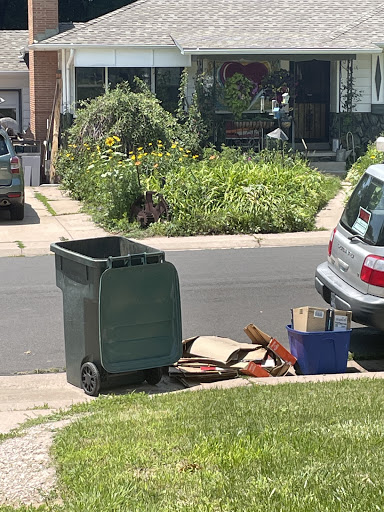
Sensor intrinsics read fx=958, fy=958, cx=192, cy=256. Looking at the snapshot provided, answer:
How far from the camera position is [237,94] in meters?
25.4

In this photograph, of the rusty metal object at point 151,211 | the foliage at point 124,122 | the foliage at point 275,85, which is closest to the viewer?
the rusty metal object at point 151,211

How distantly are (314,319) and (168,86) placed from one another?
1810cm

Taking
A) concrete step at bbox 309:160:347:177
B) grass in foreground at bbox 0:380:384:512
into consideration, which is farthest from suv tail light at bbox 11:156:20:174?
grass in foreground at bbox 0:380:384:512

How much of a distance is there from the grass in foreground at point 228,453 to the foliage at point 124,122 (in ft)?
47.1

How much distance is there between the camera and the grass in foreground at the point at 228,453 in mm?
4777

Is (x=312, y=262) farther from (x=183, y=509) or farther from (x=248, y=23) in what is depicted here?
(x=248, y=23)

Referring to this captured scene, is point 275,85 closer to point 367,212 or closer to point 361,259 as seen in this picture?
point 367,212

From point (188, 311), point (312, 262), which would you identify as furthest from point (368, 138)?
point (188, 311)

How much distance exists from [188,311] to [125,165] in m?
6.88

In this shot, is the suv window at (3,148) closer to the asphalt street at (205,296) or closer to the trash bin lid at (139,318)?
the asphalt street at (205,296)

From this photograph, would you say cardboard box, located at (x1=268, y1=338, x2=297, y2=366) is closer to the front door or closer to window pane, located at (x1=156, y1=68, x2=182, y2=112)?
window pane, located at (x1=156, y1=68, x2=182, y2=112)

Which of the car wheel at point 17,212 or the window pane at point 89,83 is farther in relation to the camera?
the window pane at point 89,83

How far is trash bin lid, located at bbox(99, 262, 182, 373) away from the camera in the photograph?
25.2 ft

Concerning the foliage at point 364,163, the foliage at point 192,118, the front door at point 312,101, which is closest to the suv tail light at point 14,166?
the foliage at point 364,163
